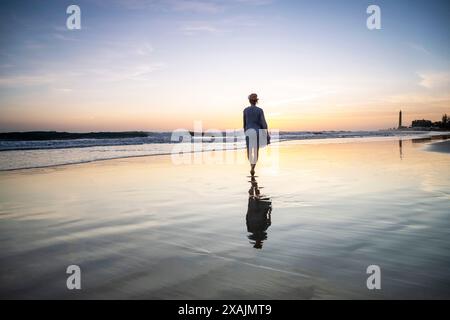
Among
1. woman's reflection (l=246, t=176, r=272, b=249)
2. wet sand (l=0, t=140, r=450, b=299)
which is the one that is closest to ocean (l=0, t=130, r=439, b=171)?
wet sand (l=0, t=140, r=450, b=299)

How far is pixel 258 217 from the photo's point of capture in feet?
15.1

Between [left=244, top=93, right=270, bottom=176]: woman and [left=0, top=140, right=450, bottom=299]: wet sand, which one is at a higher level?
[left=244, top=93, right=270, bottom=176]: woman

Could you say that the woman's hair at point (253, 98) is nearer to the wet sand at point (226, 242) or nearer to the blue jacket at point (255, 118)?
the blue jacket at point (255, 118)

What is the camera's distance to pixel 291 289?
2424 mm

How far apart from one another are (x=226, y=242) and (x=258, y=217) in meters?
1.18

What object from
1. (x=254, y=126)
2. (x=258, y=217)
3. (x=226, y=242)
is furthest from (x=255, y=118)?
(x=226, y=242)

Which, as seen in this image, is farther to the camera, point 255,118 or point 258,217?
point 255,118

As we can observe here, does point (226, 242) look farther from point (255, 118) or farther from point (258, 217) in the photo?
point (255, 118)

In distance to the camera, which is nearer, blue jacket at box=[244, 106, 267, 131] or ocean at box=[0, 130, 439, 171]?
blue jacket at box=[244, 106, 267, 131]

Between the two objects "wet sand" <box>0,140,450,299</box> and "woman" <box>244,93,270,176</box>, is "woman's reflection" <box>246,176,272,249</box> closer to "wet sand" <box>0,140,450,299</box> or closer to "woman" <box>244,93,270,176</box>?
"wet sand" <box>0,140,450,299</box>

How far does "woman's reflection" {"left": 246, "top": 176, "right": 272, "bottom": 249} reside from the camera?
3.64 m

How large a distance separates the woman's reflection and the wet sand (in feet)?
0.13
